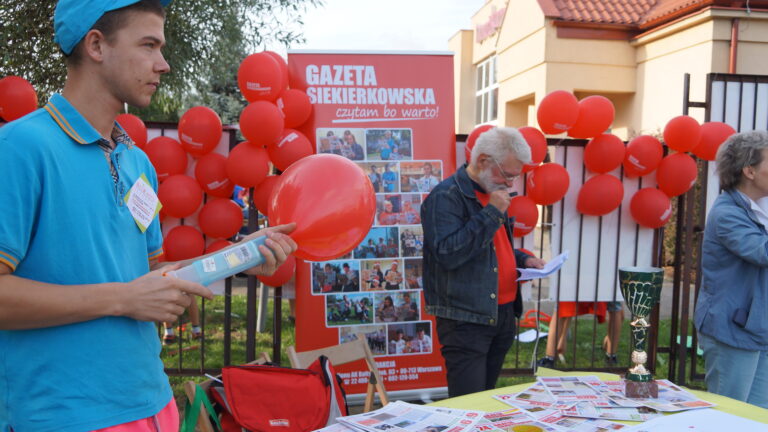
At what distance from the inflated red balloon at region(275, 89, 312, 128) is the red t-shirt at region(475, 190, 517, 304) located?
1532 millimetres

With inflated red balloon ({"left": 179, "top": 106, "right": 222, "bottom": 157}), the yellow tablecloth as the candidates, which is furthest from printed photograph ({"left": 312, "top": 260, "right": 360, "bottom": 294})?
the yellow tablecloth

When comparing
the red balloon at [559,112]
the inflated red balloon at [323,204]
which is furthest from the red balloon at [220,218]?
the inflated red balloon at [323,204]

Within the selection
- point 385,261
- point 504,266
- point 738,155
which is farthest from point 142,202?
point 385,261

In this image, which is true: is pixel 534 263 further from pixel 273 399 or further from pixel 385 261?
pixel 273 399

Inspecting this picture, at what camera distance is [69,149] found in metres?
1.14

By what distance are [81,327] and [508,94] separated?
45.5 feet

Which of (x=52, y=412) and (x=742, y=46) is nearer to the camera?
(x=52, y=412)

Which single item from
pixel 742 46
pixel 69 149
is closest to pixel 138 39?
pixel 69 149

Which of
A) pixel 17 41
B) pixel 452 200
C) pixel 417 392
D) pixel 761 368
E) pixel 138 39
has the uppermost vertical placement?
pixel 17 41

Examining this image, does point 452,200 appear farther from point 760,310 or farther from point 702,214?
point 702,214

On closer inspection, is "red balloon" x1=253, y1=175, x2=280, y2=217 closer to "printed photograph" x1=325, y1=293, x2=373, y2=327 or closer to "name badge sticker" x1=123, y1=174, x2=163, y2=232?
"printed photograph" x1=325, y1=293, x2=373, y2=327

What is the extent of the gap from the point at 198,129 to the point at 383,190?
50.2 inches

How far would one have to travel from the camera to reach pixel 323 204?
56.5 inches

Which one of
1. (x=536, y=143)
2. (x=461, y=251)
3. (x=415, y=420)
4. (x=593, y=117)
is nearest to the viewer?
(x=415, y=420)
